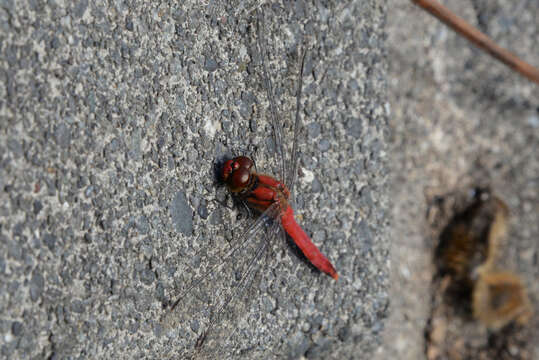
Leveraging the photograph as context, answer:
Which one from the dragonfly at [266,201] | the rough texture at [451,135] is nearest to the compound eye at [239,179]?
the dragonfly at [266,201]

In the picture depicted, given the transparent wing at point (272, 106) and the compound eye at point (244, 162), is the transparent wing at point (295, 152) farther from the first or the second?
the compound eye at point (244, 162)

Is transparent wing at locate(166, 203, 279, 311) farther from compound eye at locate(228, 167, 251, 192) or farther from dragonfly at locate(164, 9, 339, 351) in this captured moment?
compound eye at locate(228, 167, 251, 192)

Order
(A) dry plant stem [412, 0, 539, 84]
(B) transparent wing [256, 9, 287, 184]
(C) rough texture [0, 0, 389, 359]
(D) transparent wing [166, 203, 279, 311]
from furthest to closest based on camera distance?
(A) dry plant stem [412, 0, 539, 84], (B) transparent wing [256, 9, 287, 184], (D) transparent wing [166, 203, 279, 311], (C) rough texture [0, 0, 389, 359]

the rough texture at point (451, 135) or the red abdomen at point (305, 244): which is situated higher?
the red abdomen at point (305, 244)

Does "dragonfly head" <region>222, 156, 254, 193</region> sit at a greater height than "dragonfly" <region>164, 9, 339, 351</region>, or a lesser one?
greater

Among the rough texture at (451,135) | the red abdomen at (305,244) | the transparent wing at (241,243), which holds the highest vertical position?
the transparent wing at (241,243)

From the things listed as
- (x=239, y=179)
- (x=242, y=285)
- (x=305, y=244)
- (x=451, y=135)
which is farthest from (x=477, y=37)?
(x=242, y=285)

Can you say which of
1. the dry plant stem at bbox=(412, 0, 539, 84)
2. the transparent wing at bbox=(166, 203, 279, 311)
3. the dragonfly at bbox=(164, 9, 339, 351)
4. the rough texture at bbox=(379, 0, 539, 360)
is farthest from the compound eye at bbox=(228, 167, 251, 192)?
the dry plant stem at bbox=(412, 0, 539, 84)
